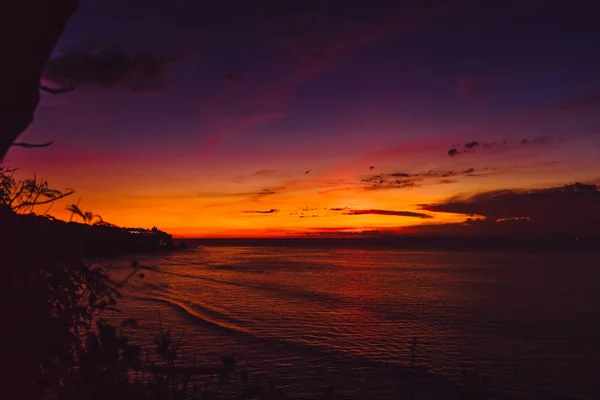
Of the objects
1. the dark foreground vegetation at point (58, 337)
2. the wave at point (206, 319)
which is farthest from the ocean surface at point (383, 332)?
the dark foreground vegetation at point (58, 337)

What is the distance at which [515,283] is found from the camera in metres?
43.9

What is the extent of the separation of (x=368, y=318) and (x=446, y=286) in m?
18.8

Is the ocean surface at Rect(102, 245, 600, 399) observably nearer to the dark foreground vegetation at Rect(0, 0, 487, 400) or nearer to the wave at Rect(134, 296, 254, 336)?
the wave at Rect(134, 296, 254, 336)

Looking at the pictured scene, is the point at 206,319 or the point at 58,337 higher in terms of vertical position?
the point at 58,337

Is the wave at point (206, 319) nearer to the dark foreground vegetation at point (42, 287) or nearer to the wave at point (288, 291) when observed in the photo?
the wave at point (288, 291)

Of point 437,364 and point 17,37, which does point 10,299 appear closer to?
point 17,37

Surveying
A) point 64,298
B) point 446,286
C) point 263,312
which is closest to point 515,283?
point 446,286

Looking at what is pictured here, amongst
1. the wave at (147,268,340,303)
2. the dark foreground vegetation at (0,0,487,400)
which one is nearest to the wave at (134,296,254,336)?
the wave at (147,268,340,303)

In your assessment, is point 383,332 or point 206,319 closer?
point 383,332

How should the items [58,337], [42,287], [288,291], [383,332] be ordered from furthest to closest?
[288,291] < [383,332] < [42,287] < [58,337]

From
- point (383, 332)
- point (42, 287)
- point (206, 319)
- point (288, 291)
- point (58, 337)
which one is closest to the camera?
point (58, 337)

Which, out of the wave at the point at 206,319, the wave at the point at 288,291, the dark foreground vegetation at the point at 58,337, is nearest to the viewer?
the dark foreground vegetation at the point at 58,337

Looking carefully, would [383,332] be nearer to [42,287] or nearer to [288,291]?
[288,291]

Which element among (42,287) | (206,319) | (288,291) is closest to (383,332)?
(206,319)
